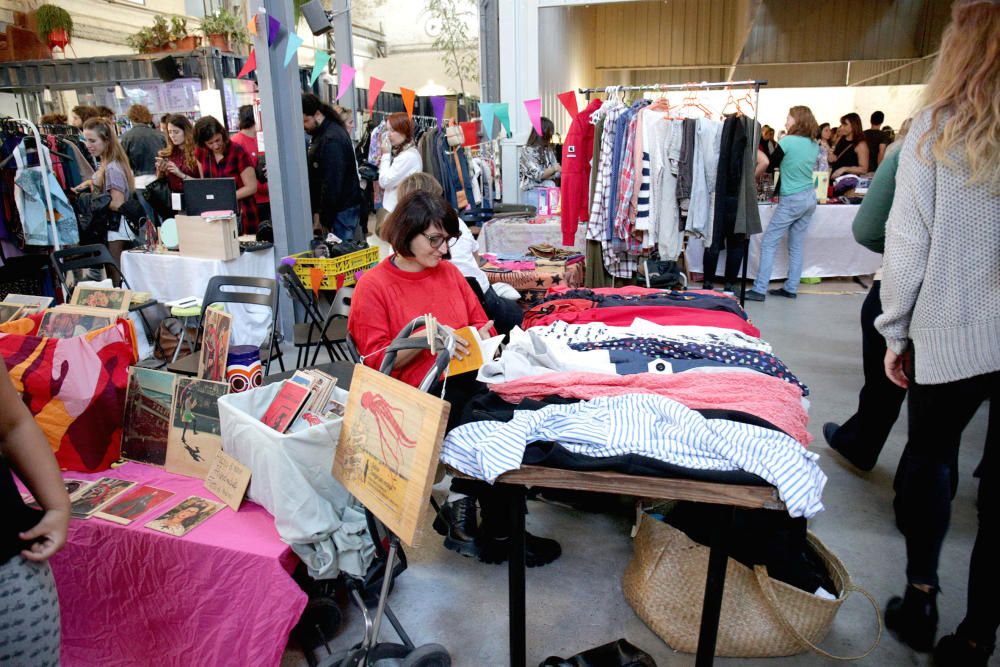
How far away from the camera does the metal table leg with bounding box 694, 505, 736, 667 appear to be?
149 centimetres

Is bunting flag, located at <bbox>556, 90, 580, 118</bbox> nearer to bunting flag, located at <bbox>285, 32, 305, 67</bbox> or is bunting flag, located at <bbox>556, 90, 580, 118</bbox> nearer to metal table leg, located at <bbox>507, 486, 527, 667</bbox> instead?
bunting flag, located at <bbox>285, 32, 305, 67</bbox>

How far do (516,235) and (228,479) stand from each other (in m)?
4.05

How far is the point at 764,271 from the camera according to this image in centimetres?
633

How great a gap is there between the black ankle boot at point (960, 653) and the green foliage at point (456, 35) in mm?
10519

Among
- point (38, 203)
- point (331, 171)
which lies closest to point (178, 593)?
point (331, 171)

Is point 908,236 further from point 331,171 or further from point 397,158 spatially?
point 331,171

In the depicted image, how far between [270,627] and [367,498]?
0.54 m

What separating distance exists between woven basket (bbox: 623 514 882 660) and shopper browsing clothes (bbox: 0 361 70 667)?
5.06 feet

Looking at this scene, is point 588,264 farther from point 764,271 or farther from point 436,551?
point 436,551

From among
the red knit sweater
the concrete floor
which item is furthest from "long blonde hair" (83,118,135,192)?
the concrete floor

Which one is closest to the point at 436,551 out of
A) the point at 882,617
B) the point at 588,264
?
the point at 882,617

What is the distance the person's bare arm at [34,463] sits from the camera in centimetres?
116

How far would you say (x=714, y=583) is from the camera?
61.6 inches

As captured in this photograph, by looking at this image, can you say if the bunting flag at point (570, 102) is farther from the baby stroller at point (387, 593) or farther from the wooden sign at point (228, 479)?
the wooden sign at point (228, 479)
